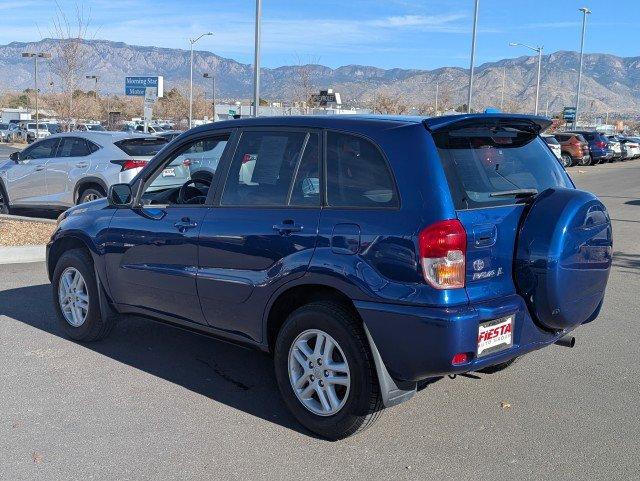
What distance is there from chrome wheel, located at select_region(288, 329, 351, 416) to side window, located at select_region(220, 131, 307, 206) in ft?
3.01

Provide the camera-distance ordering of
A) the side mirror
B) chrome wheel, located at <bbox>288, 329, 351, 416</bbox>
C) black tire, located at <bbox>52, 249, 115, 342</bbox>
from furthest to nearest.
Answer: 1. black tire, located at <bbox>52, 249, 115, 342</bbox>
2. the side mirror
3. chrome wheel, located at <bbox>288, 329, 351, 416</bbox>

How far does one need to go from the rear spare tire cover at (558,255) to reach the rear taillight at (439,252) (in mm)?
546

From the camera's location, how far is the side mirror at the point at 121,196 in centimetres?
575

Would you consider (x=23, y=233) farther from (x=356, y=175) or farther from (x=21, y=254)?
(x=356, y=175)

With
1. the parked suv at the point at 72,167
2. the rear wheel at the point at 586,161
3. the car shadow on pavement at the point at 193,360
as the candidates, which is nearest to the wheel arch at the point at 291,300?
the car shadow on pavement at the point at 193,360

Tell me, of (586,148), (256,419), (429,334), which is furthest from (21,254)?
(586,148)

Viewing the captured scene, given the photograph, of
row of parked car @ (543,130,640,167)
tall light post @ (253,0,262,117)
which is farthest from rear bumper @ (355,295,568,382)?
row of parked car @ (543,130,640,167)

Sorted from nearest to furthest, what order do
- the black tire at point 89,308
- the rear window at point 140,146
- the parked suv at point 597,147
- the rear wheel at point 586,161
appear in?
the black tire at point 89,308 < the rear window at point 140,146 < the rear wheel at point 586,161 < the parked suv at point 597,147

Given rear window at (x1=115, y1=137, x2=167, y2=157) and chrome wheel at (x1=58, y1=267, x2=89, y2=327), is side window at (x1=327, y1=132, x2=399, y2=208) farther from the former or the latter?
rear window at (x1=115, y1=137, x2=167, y2=157)

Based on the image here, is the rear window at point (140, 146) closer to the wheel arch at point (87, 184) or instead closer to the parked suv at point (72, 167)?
the parked suv at point (72, 167)

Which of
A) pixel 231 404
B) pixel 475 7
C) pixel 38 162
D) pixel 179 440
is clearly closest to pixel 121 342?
pixel 231 404

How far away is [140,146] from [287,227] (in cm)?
867

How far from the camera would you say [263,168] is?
4887 millimetres

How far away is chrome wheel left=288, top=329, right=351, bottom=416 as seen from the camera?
14.1ft
